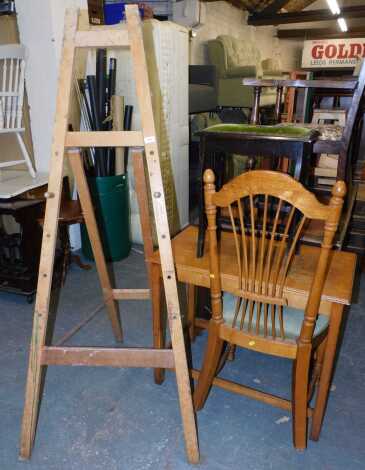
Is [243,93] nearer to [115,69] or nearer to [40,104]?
[115,69]

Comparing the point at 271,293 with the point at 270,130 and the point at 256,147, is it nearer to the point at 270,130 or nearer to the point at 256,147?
the point at 256,147

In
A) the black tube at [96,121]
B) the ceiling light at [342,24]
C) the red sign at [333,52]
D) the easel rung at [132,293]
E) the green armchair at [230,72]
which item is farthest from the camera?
the ceiling light at [342,24]

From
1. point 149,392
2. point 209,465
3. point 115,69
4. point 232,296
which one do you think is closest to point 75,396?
point 149,392

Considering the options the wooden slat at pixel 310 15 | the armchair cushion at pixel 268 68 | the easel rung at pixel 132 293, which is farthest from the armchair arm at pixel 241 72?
the easel rung at pixel 132 293

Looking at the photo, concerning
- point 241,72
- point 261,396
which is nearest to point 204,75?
point 241,72

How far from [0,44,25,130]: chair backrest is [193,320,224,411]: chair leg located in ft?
6.26

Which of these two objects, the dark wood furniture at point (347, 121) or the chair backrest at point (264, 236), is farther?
the dark wood furniture at point (347, 121)

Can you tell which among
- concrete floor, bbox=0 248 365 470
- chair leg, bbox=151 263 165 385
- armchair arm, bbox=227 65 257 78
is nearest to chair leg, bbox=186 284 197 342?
concrete floor, bbox=0 248 365 470

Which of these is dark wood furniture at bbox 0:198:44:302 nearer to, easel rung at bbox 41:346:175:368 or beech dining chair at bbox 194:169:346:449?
easel rung at bbox 41:346:175:368

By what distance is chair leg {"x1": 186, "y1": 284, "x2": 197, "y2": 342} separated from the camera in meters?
1.86

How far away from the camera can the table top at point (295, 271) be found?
1259 millimetres

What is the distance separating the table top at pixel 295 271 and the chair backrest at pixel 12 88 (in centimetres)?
153

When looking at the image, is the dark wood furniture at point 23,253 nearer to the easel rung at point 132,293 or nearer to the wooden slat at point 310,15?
the easel rung at point 132,293

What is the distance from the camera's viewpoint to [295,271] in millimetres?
1410
